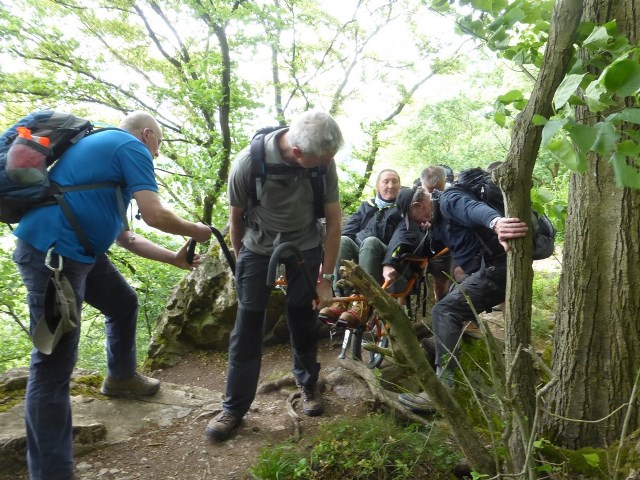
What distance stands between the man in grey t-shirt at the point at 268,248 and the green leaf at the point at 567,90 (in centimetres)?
185

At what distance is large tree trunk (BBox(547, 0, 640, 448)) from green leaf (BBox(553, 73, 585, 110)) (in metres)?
1.18

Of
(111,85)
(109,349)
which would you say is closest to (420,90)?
(111,85)

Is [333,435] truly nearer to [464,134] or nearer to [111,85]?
[111,85]

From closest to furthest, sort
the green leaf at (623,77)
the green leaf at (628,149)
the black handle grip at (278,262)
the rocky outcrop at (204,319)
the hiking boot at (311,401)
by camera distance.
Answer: the green leaf at (623,77) → the green leaf at (628,149) → the black handle grip at (278,262) → the hiking boot at (311,401) → the rocky outcrop at (204,319)

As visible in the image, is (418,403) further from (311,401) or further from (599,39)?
(599,39)

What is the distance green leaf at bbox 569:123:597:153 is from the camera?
115 centimetres

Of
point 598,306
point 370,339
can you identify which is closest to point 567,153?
point 598,306

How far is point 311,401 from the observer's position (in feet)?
12.0

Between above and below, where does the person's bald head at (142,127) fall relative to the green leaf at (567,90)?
above

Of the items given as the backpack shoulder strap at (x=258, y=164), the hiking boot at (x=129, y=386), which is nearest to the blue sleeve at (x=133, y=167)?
the backpack shoulder strap at (x=258, y=164)

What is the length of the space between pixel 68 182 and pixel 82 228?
10.7 inches

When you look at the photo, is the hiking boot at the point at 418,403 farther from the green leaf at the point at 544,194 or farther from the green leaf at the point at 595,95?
the green leaf at the point at 595,95

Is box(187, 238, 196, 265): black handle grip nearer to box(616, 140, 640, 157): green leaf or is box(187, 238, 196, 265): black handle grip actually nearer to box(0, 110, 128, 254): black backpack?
box(0, 110, 128, 254): black backpack

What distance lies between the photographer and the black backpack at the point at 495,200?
3.47 meters
